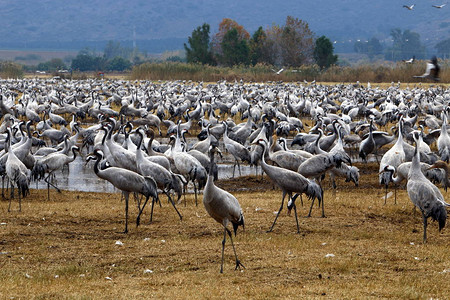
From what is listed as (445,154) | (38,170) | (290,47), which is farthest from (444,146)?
(290,47)

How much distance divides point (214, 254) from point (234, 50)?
57584mm

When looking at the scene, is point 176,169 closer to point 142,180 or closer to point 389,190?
point 142,180

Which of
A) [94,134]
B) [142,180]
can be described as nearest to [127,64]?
[94,134]

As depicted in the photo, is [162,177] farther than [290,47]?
No

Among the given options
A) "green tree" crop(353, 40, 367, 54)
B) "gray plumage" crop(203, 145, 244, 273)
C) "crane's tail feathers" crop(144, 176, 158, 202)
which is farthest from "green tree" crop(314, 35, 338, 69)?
"green tree" crop(353, 40, 367, 54)

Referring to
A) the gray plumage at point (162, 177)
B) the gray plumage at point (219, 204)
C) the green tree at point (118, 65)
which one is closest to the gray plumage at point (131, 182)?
the gray plumage at point (162, 177)

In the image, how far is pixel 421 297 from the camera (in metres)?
6.49

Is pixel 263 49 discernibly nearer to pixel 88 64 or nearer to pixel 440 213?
pixel 88 64

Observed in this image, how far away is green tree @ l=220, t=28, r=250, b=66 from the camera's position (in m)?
64.7

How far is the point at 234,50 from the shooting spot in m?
64.7

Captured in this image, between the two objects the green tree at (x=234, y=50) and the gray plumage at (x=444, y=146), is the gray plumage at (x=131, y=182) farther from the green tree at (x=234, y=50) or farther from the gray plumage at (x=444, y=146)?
the green tree at (x=234, y=50)

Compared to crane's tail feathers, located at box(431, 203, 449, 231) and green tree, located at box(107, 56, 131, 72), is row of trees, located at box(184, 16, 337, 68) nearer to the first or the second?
green tree, located at box(107, 56, 131, 72)

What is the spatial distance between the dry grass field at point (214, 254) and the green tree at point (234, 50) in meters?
53.8

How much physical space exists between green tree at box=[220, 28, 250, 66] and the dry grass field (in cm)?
5382
